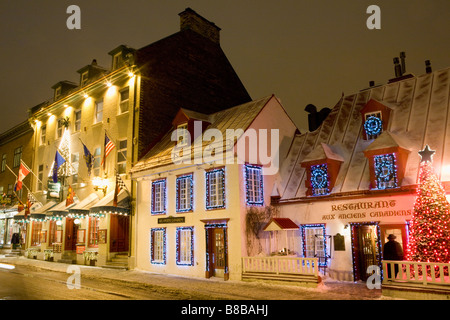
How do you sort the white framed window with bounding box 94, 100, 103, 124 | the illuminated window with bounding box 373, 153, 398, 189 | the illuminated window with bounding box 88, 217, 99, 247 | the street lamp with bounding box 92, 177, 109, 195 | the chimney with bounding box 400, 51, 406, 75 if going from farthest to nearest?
the white framed window with bounding box 94, 100, 103, 124 < the illuminated window with bounding box 88, 217, 99, 247 < the street lamp with bounding box 92, 177, 109, 195 < the chimney with bounding box 400, 51, 406, 75 < the illuminated window with bounding box 373, 153, 398, 189

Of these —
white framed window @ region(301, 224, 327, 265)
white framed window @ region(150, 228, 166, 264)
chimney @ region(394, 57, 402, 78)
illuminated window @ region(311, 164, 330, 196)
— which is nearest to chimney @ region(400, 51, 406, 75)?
chimney @ region(394, 57, 402, 78)

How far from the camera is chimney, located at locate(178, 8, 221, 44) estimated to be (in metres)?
27.9

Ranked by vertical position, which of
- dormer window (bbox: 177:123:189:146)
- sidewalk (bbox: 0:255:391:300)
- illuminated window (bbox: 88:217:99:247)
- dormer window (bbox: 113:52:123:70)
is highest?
dormer window (bbox: 113:52:123:70)

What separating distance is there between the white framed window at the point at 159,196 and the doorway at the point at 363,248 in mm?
10215

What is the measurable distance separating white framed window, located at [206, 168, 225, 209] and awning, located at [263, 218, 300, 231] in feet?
7.69

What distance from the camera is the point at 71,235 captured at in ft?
89.9

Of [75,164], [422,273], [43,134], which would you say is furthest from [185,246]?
[43,134]

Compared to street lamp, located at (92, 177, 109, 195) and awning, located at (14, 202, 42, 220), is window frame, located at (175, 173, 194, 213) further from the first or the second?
awning, located at (14, 202, 42, 220)

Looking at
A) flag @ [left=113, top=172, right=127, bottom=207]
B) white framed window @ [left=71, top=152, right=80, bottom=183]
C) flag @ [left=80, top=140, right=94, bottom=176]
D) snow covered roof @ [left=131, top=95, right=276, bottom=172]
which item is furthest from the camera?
white framed window @ [left=71, top=152, right=80, bottom=183]

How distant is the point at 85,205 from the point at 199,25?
15.3m
